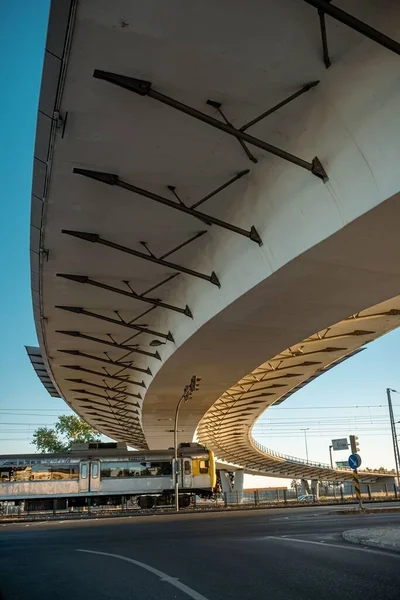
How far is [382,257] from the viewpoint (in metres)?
11.5

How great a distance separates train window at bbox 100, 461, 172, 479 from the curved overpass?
2014 cm

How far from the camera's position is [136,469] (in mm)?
36719

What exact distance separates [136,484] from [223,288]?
25582mm

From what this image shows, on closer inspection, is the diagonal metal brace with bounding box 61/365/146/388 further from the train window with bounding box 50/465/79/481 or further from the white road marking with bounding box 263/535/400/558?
the white road marking with bounding box 263/535/400/558

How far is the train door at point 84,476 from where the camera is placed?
35781mm

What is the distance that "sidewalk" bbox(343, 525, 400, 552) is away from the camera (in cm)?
1009

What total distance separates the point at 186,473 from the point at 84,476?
6.60 m

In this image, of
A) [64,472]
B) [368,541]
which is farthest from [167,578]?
[64,472]

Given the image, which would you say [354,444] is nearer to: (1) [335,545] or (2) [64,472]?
(1) [335,545]

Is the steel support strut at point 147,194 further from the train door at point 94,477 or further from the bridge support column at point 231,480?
the bridge support column at point 231,480

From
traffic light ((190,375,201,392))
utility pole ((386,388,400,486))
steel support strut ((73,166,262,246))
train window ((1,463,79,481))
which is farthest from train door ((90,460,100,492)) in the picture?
steel support strut ((73,166,262,246))

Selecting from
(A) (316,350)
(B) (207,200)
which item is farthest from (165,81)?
(A) (316,350)

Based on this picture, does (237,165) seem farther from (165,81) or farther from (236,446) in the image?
(236,446)

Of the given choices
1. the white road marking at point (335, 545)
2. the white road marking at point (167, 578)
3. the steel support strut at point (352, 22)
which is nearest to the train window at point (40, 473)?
the white road marking at point (335, 545)
